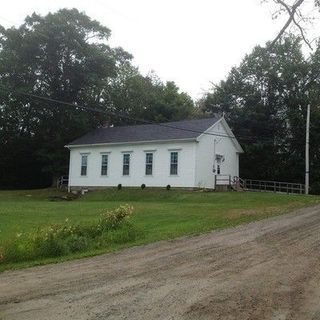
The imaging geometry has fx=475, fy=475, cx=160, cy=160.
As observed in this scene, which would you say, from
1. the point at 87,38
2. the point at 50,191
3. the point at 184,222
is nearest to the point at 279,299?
the point at 184,222

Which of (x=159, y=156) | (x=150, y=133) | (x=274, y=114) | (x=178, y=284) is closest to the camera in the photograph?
(x=178, y=284)

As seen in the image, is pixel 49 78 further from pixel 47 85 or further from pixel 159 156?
pixel 159 156

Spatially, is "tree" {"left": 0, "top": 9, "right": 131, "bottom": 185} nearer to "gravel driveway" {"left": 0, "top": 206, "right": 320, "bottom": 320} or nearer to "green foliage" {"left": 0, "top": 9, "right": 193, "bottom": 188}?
"green foliage" {"left": 0, "top": 9, "right": 193, "bottom": 188}

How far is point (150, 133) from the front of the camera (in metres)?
39.1

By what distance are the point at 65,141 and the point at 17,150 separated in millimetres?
5131

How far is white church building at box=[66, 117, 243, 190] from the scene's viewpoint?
35.6 metres

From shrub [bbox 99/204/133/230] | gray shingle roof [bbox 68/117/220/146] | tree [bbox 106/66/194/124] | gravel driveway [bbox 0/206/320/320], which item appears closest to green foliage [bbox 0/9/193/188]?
gray shingle roof [bbox 68/117/220/146]

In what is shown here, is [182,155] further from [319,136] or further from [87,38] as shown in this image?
[87,38]

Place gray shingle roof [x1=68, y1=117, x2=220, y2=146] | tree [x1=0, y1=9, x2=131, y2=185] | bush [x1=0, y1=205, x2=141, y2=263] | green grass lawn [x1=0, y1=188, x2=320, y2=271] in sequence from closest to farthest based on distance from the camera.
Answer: bush [x1=0, y1=205, x2=141, y2=263], green grass lawn [x1=0, y1=188, x2=320, y2=271], gray shingle roof [x1=68, y1=117, x2=220, y2=146], tree [x1=0, y1=9, x2=131, y2=185]

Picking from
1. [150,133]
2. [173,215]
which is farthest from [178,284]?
[150,133]

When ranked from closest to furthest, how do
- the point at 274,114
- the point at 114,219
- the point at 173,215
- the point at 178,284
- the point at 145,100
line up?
1. the point at 178,284
2. the point at 114,219
3. the point at 173,215
4. the point at 274,114
5. the point at 145,100

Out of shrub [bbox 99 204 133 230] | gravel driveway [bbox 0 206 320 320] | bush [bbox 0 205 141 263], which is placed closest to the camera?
gravel driveway [bbox 0 206 320 320]

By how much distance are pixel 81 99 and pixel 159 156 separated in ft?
46.4

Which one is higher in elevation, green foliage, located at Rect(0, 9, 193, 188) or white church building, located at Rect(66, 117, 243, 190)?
green foliage, located at Rect(0, 9, 193, 188)
